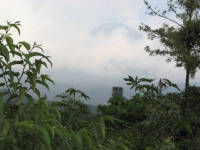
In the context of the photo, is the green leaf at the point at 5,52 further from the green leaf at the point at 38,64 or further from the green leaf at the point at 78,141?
the green leaf at the point at 78,141

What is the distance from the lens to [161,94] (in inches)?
149

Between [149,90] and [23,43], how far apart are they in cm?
217

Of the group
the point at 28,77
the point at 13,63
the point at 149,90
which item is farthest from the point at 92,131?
the point at 149,90

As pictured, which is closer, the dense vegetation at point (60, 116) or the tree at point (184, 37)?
the dense vegetation at point (60, 116)

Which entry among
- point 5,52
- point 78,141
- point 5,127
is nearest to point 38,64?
point 5,52

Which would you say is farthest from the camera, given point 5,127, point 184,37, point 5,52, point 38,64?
point 184,37

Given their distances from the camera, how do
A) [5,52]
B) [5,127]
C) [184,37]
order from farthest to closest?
[184,37] → [5,52] → [5,127]

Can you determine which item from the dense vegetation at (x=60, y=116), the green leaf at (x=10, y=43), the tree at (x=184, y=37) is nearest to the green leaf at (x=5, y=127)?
the dense vegetation at (x=60, y=116)

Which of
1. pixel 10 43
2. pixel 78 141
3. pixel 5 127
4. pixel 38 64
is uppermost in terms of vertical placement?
pixel 10 43

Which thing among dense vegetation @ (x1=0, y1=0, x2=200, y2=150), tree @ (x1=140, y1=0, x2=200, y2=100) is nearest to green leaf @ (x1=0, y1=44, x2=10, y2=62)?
dense vegetation @ (x1=0, y1=0, x2=200, y2=150)

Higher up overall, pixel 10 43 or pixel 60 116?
pixel 10 43

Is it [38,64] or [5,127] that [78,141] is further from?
[38,64]

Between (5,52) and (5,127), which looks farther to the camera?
(5,52)

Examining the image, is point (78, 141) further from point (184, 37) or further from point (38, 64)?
point (184, 37)
